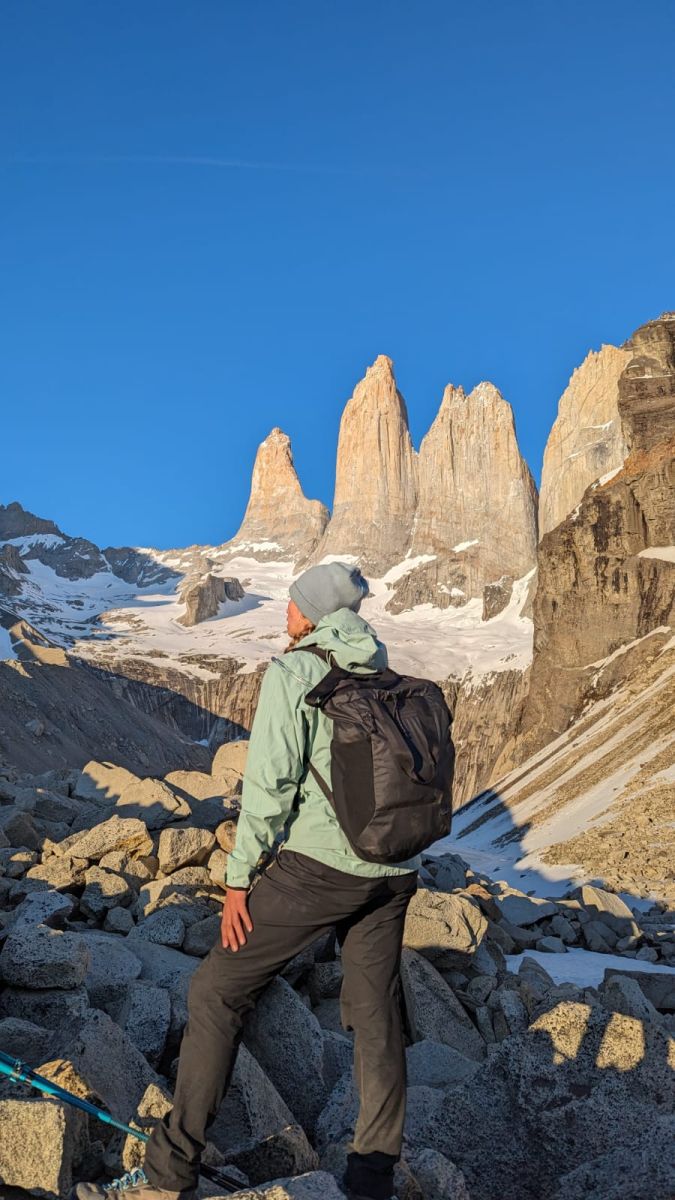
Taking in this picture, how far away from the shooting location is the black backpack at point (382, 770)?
332 cm

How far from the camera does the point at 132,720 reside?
71.7m

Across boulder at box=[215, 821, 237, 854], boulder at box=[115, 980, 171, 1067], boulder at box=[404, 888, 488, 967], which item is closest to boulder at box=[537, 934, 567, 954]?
boulder at box=[404, 888, 488, 967]

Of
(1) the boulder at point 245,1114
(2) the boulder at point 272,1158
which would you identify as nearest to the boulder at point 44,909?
(1) the boulder at point 245,1114

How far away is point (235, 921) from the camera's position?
343cm

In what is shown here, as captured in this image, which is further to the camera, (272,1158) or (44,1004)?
(44,1004)

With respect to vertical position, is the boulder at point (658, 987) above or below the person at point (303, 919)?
below

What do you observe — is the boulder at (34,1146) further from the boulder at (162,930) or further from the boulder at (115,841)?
the boulder at (115,841)

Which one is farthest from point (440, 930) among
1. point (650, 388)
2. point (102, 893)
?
point (650, 388)

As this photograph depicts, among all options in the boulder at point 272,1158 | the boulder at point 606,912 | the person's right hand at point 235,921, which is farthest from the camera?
the boulder at point 606,912

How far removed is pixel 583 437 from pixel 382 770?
9730cm

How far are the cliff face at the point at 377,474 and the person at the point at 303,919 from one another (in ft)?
541

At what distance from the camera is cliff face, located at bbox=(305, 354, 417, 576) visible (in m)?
172

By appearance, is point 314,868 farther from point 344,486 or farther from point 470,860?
point 344,486

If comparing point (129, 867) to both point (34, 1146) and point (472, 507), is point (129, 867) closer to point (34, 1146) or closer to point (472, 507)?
point (34, 1146)
